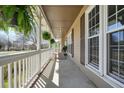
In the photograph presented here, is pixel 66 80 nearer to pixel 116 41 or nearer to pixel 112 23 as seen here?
pixel 116 41

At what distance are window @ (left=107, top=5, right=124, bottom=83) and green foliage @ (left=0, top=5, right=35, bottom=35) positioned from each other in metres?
1.49

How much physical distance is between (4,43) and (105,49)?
203cm

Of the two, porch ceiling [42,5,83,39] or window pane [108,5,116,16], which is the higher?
porch ceiling [42,5,83,39]

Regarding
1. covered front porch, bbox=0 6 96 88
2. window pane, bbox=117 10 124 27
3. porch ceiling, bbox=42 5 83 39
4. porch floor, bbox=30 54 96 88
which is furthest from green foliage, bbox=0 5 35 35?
porch ceiling, bbox=42 5 83 39

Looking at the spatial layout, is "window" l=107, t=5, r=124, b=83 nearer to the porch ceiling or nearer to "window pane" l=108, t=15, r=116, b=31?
"window pane" l=108, t=15, r=116, b=31

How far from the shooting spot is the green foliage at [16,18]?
1.76 metres

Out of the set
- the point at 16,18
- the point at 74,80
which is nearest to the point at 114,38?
the point at 16,18

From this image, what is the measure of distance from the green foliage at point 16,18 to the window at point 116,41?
1.49 meters

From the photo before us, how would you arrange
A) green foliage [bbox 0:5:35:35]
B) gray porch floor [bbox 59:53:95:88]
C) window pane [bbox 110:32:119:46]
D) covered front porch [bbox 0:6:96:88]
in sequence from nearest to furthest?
green foliage [bbox 0:5:35:35], covered front porch [bbox 0:6:96:88], window pane [bbox 110:32:119:46], gray porch floor [bbox 59:53:95:88]

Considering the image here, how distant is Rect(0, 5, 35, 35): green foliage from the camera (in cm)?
176

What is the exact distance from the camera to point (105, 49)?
10.2 ft

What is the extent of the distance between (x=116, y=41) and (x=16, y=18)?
179 centimetres
